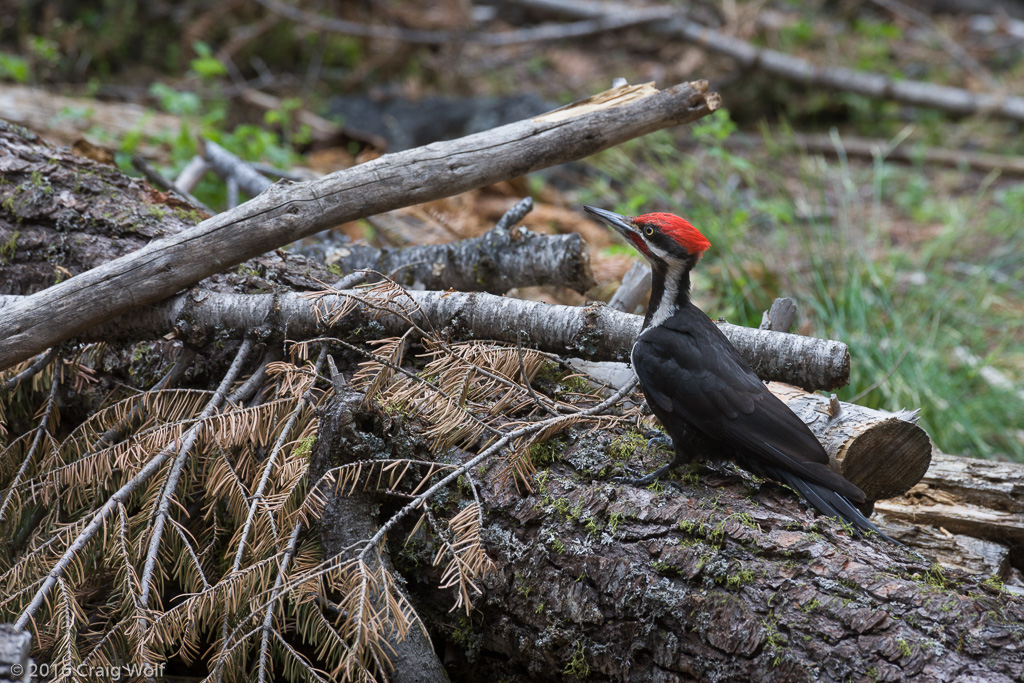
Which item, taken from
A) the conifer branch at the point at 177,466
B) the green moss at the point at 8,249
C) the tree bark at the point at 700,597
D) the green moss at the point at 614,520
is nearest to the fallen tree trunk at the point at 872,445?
the tree bark at the point at 700,597

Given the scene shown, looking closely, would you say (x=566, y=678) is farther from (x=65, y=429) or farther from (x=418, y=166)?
(x=65, y=429)

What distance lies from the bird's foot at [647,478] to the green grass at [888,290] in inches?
63.4

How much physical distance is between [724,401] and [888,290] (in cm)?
278

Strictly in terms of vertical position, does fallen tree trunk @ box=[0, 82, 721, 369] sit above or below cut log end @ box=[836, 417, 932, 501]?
above

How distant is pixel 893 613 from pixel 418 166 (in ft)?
7.00

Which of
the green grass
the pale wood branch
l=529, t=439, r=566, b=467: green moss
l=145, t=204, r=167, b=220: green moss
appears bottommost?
the green grass

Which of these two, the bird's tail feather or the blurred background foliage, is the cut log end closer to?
the bird's tail feather

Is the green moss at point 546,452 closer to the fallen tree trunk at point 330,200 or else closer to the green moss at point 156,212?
the fallen tree trunk at point 330,200

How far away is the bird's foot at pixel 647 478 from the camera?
220cm

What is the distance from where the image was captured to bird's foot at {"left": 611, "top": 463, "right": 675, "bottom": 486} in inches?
86.6

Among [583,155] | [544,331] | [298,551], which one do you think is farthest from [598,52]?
[298,551]

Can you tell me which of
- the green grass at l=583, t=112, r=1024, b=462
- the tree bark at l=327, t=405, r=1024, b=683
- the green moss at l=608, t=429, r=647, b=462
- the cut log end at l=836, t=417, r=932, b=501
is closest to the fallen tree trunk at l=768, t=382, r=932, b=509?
the cut log end at l=836, t=417, r=932, b=501

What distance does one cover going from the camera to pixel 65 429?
2928mm

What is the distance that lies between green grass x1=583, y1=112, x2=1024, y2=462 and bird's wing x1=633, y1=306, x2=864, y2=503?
4.44ft
